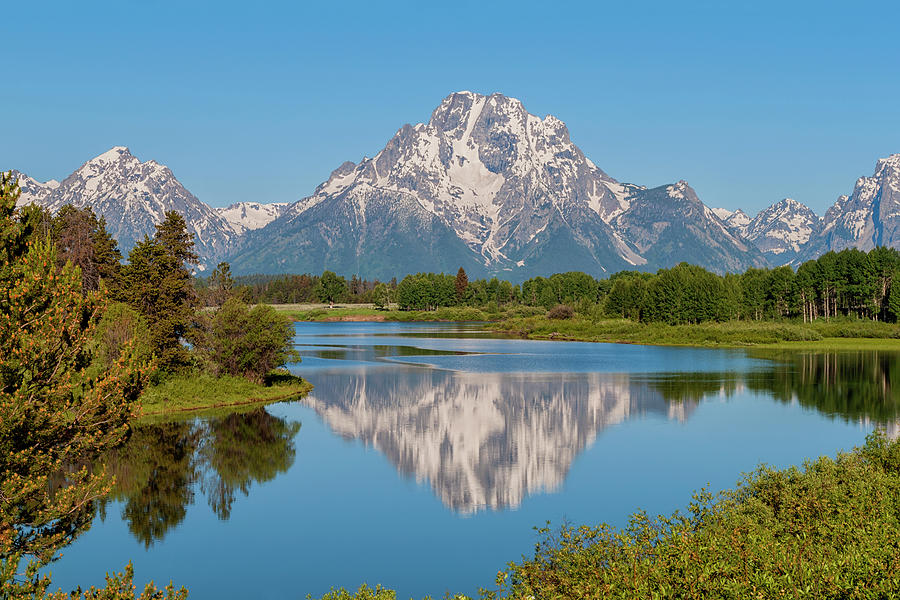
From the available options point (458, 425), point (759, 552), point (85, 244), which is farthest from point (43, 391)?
point (85, 244)

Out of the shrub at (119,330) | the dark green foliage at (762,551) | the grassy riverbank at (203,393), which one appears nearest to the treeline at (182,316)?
the grassy riverbank at (203,393)

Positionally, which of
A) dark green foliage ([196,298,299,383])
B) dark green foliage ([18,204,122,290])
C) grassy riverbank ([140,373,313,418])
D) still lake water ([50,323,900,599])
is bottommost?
still lake water ([50,323,900,599])

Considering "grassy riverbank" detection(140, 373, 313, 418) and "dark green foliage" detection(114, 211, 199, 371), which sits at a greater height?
"dark green foliage" detection(114, 211, 199, 371)

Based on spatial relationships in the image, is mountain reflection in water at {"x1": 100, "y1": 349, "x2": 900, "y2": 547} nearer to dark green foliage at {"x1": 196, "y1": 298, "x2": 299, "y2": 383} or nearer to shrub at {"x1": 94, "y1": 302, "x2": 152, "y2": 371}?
dark green foliage at {"x1": 196, "y1": 298, "x2": 299, "y2": 383}

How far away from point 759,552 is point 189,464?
31.9m

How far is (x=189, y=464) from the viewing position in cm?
4188

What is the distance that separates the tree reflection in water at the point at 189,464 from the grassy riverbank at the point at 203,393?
4348mm

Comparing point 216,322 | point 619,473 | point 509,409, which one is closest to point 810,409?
point 509,409

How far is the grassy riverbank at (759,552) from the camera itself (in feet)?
52.9

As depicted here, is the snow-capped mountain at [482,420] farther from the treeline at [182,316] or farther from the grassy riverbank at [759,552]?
the grassy riverbank at [759,552]

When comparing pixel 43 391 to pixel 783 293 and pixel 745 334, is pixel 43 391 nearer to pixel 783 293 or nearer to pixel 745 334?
pixel 745 334

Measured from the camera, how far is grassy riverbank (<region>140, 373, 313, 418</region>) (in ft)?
190

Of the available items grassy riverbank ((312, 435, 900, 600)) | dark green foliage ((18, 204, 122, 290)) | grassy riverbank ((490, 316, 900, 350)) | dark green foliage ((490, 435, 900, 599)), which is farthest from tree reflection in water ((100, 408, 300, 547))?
grassy riverbank ((490, 316, 900, 350))

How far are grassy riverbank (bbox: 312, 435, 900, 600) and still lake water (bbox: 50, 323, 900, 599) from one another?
6872mm
